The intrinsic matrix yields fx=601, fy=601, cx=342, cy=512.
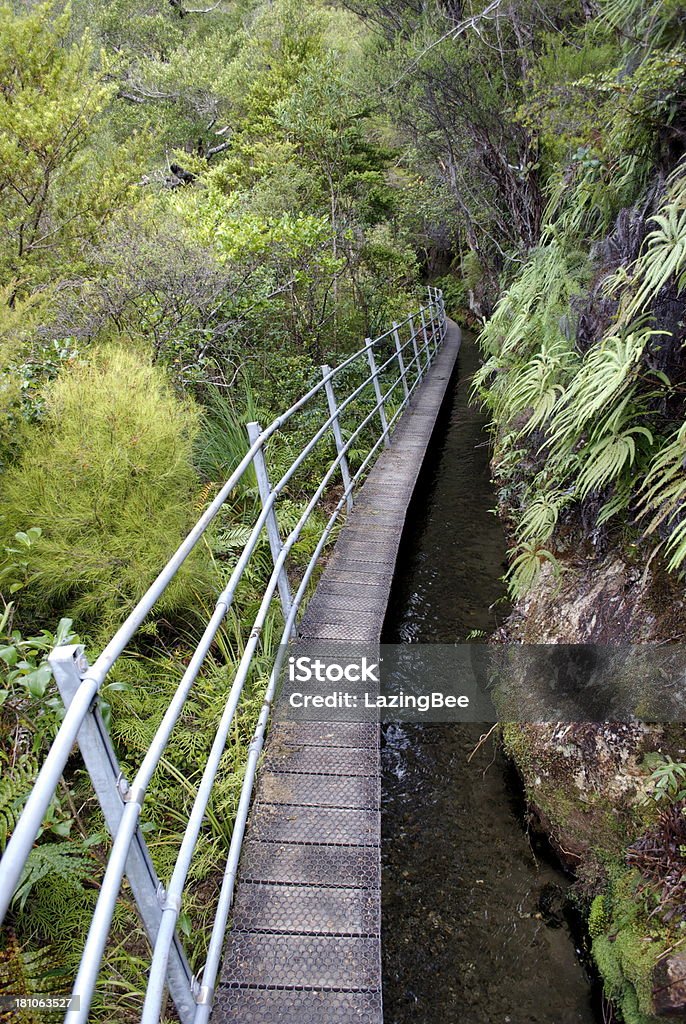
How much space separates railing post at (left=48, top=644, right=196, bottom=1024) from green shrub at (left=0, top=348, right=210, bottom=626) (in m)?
2.02


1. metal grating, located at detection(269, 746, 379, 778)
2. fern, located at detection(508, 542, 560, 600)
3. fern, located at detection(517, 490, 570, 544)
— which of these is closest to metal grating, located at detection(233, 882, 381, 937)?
metal grating, located at detection(269, 746, 379, 778)

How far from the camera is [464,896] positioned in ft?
8.96

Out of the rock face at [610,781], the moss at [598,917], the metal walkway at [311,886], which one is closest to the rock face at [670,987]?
the rock face at [610,781]

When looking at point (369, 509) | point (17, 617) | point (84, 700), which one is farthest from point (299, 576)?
point (84, 700)

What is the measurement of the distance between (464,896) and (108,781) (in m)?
2.13

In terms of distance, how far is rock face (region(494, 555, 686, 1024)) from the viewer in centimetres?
224

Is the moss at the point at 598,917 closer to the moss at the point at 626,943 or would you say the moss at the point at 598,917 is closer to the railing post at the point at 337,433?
the moss at the point at 626,943

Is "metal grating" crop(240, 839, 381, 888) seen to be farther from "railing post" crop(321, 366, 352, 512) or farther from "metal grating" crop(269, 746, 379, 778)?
"railing post" crop(321, 366, 352, 512)

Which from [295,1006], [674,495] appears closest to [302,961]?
[295,1006]

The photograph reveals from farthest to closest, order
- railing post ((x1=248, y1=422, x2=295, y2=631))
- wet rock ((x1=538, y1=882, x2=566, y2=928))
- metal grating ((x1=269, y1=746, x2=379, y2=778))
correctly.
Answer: railing post ((x1=248, y1=422, x2=295, y2=631)) → metal grating ((x1=269, y1=746, x2=379, y2=778)) → wet rock ((x1=538, y1=882, x2=566, y2=928))

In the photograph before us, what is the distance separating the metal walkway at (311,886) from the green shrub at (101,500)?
1.09 m

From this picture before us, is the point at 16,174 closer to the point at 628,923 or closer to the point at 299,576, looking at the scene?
the point at 299,576

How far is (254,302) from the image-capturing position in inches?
251

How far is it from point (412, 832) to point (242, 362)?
16.0ft
